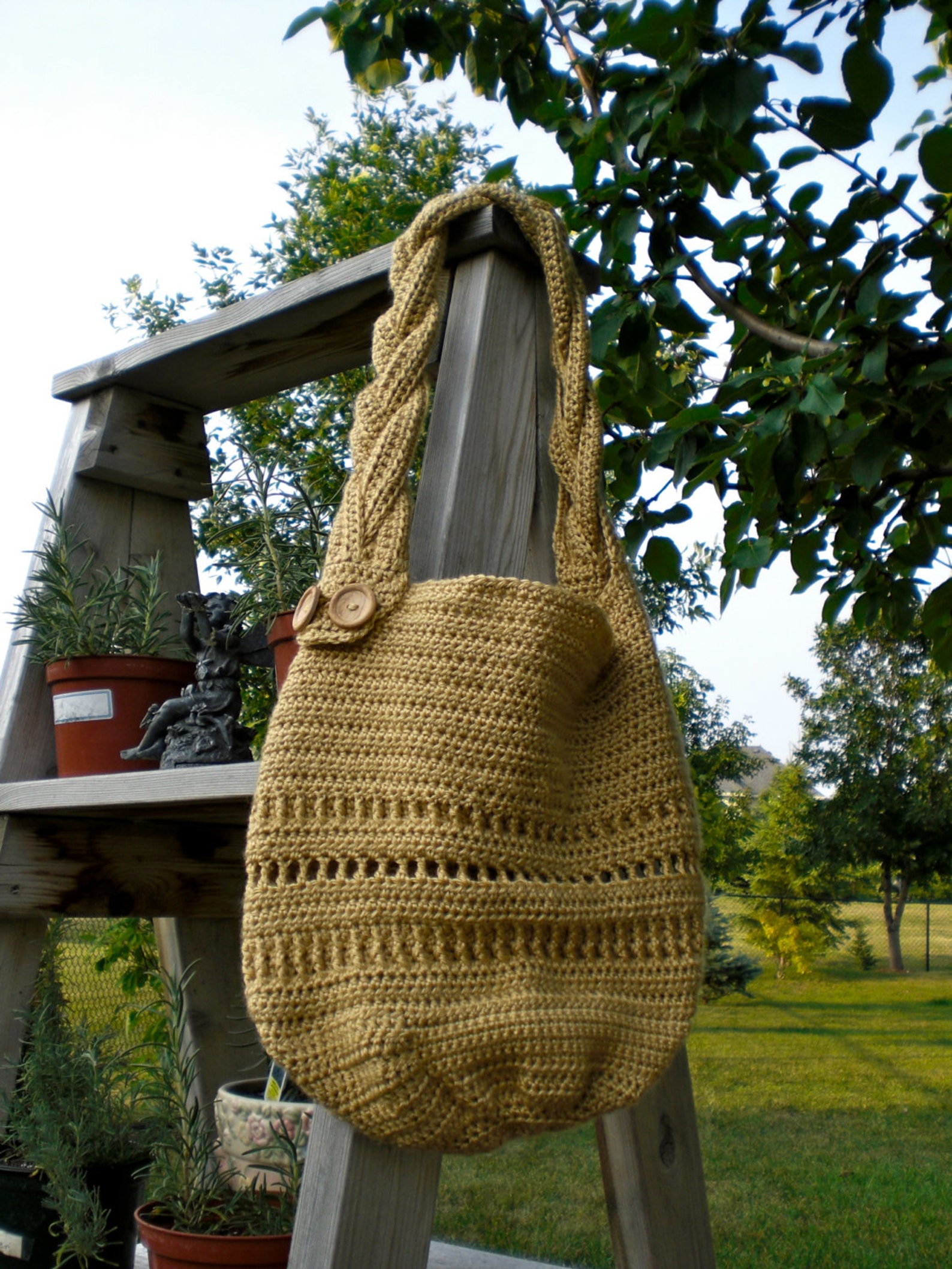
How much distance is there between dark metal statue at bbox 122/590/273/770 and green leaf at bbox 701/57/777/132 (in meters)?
0.78

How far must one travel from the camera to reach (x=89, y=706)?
1.28m

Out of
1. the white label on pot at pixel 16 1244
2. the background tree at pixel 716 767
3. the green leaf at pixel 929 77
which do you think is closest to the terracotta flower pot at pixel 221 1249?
the white label on pot at pixel 16 1244

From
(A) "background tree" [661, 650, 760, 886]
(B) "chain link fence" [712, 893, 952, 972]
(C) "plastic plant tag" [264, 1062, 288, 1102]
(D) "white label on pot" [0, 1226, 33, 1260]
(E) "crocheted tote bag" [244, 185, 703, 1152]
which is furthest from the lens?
(B) "chain link fence" [712, 893, 952, 972]

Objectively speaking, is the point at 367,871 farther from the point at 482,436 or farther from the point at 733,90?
the point at 733,90

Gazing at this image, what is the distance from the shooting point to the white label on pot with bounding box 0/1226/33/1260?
49.8 inches

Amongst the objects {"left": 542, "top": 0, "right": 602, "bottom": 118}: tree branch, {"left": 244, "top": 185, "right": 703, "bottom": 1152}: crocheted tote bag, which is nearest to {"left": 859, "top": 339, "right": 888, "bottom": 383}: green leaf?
{"left": 244, "top": 185, "right": 703, "bottom": 1152}: crocheted tote bag

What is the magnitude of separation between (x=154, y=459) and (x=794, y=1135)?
403 cm

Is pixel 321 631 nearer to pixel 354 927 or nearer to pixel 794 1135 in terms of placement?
pixel 354 927

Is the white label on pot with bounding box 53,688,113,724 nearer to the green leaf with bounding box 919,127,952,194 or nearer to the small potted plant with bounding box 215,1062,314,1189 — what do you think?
the small potted plant with bounding box 215,1062,314,1189

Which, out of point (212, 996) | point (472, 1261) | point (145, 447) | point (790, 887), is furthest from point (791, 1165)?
point (790, 887)

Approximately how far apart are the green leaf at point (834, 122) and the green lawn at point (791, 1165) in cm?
292

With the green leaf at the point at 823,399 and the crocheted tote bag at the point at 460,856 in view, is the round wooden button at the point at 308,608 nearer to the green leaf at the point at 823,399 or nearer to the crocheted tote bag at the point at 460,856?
the crocheted tote bag at the point at 460,856

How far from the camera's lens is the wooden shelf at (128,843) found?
3.33 ft

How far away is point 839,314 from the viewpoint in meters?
1.27
